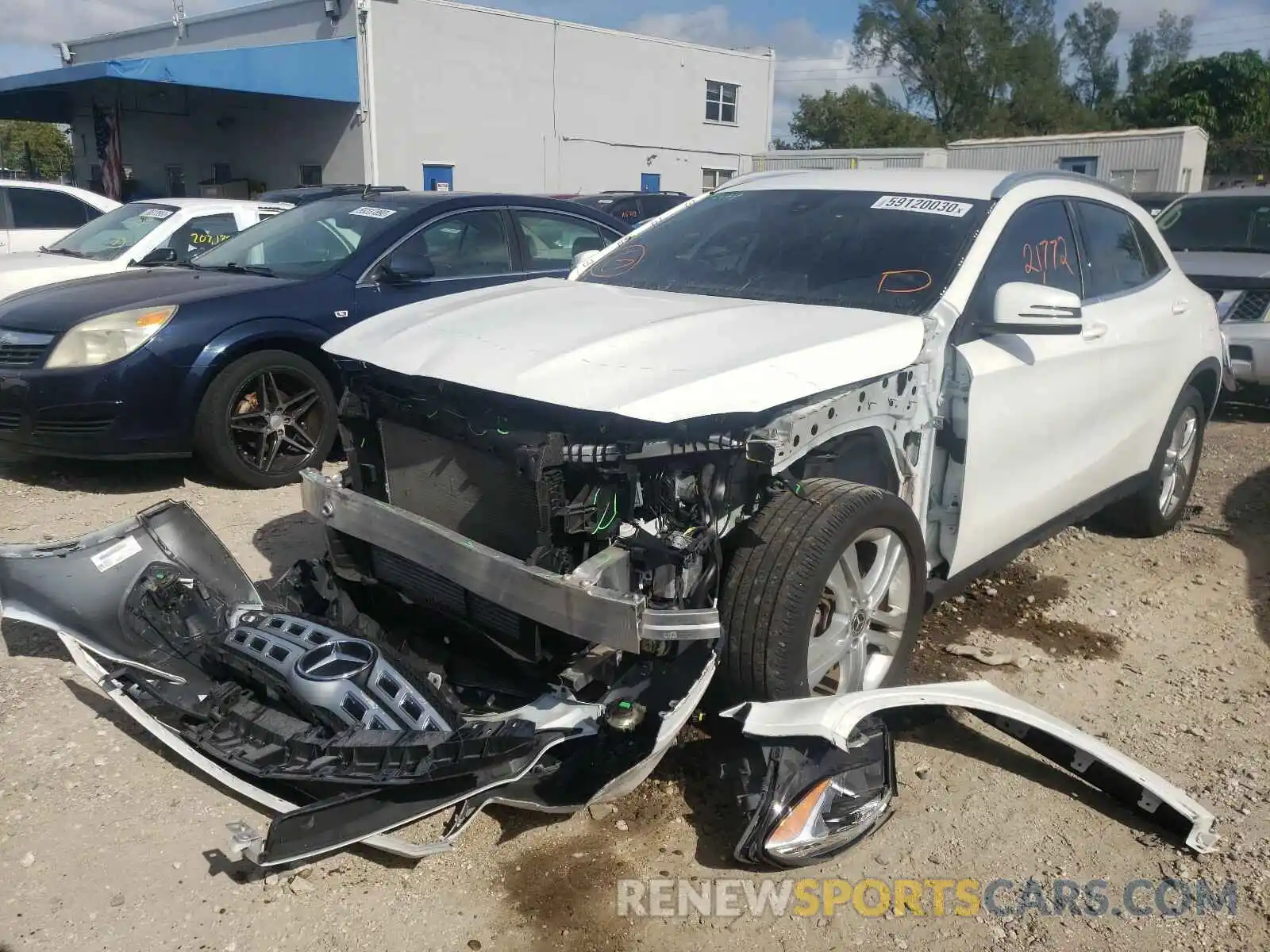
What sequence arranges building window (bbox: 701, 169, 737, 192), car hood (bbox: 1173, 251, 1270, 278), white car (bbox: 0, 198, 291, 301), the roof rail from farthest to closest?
1. building window (bbox: 701, 169, 737, 192)
2. car hood (bbox: 1173, 251, 1270, 278)
3. white car (bbox: 0, 198, 291, 301)
4. the roof rail

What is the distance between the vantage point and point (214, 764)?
2.98 m

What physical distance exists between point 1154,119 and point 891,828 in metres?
57.7

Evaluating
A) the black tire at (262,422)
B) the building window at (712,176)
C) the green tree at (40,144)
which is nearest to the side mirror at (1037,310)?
the black tire at (262,422)

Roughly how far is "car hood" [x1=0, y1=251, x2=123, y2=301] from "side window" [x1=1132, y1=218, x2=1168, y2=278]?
7.36 m

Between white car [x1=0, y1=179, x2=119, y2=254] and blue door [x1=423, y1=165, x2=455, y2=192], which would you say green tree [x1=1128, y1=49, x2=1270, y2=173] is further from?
white car [x1=0, y1=179, x2=119, y2=254]

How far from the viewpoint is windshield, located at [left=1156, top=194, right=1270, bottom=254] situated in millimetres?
9664

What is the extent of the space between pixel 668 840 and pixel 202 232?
8.01m

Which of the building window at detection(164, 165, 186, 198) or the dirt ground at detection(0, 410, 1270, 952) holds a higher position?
the building window at detection(164, 165, 186, 198)

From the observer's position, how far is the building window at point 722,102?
1220 inches

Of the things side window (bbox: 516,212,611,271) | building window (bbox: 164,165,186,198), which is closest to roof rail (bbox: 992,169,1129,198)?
side window (bbox: 516,212,611,271)

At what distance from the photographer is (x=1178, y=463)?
5430 millimetres

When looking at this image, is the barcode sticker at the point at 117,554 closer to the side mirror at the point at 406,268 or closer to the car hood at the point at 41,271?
the side mirror at the point at 406,268

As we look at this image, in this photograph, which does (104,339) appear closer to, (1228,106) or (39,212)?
(39,212)

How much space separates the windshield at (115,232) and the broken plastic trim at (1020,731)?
26.1ft
